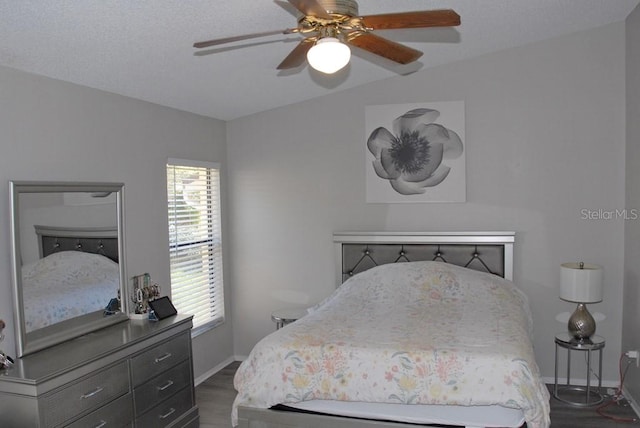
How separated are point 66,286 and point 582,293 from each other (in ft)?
11.9

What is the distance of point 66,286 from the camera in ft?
10.6

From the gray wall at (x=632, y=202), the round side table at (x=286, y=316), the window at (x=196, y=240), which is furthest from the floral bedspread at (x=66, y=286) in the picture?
the gray wall at (x=632, y=202)

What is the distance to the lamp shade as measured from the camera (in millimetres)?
4031

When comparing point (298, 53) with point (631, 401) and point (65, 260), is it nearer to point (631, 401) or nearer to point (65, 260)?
point (65, 260)

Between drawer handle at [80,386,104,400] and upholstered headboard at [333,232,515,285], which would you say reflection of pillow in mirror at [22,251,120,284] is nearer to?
drawer handle at [80,386,104,400]

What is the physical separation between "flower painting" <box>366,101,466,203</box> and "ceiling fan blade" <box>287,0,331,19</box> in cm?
269

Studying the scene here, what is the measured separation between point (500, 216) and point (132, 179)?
3.01 metres

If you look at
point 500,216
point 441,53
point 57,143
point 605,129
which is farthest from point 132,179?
point 605,129

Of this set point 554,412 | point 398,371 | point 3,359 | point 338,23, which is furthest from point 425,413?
point 3,359

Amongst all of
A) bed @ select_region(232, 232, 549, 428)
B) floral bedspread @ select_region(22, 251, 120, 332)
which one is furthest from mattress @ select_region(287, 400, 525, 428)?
floral bedspread @ select_region(22, 251, 120, 332)

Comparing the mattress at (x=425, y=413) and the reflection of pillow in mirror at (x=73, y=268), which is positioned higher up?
the reflection of pillow in mirror at (x=73, y=268)

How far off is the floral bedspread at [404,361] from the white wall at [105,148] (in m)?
1.38

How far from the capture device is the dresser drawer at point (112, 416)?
2834 millimetres

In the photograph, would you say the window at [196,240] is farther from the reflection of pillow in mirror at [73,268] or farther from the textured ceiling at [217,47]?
the reflection of pillow in mirror at [73,268]
